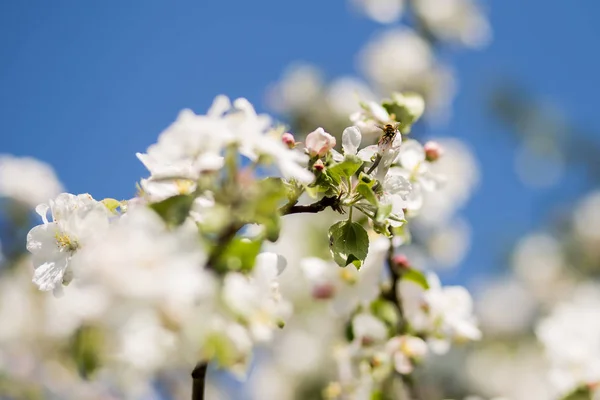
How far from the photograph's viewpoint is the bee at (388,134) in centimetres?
81

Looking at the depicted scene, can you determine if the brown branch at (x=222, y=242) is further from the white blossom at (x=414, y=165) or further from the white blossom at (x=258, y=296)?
the white blossom at (x=414, y=165)

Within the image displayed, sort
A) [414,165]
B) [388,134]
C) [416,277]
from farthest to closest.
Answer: [416,277], [414,165], [388,134]

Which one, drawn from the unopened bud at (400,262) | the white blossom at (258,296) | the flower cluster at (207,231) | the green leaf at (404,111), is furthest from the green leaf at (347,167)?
the unopened bud at (400,262)

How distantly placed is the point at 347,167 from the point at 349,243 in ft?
0.30

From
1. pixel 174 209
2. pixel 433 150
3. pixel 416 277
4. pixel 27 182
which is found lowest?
pixel 174 209

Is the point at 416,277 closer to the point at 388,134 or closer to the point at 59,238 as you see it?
the point at 388,134

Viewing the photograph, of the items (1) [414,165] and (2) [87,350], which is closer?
(2) [87,350]

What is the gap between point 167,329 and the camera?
19.3 inches

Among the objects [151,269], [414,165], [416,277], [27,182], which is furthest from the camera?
[27,182]

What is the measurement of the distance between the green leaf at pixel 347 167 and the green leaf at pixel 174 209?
0.67ft

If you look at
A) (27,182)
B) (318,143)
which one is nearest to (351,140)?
(318,143)

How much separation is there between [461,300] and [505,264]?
4346 mm

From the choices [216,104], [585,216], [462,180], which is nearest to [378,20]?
[462,180]

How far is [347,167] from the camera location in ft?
2.45
